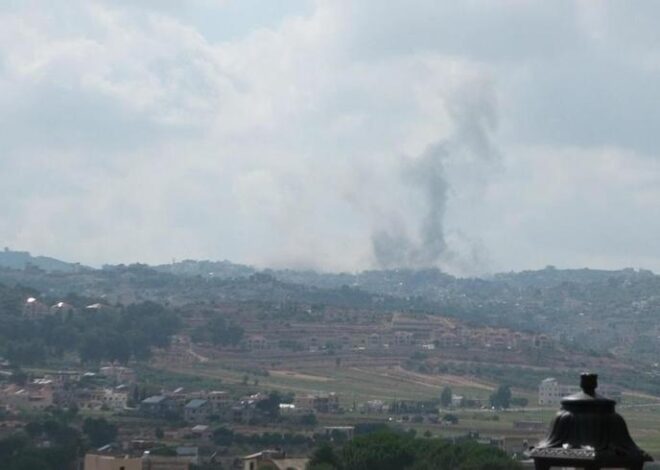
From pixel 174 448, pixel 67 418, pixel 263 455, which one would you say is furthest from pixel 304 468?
pixel 67 418

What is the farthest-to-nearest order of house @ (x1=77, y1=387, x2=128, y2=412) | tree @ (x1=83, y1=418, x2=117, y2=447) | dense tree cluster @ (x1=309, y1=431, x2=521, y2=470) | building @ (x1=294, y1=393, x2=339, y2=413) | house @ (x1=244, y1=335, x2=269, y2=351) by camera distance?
house @ (x1=244, y1=335, x2=269, y2=351) < building @ (x1=294, y1=393, x2=339, y2=413) < house @ (x1=77, y1=387, x2=128, y2=412) < tree @ (x1=83, y1=418, x2=117, y2=447) < dense tree cluster @ (x1=309, y1=431, x2=521, y2=470)

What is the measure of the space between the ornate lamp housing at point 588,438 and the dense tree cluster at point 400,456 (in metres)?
50.5

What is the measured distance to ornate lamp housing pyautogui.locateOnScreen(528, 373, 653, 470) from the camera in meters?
5.25

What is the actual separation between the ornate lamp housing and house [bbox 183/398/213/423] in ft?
324

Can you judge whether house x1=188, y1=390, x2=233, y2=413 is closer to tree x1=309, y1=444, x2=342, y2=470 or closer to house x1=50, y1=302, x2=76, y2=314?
house x1=50, y1=302, x2=76, y2=314

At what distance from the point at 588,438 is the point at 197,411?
336 ft

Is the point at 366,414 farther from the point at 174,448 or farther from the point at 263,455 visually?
the point at 263,455

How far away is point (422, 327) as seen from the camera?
6663 inches

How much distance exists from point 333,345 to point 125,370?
85.3 feet

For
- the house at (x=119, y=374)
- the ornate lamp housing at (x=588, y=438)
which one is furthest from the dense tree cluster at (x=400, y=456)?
the house at (x=119, y=374)

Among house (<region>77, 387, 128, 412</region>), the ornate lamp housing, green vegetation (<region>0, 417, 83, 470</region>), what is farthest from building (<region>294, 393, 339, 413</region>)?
the ornate lamp housing

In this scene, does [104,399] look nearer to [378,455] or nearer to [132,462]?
[378,455]

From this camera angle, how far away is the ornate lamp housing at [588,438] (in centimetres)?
525

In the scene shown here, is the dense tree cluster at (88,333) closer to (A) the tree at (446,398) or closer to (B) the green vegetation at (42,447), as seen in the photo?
(A) the tree at (446,398)
